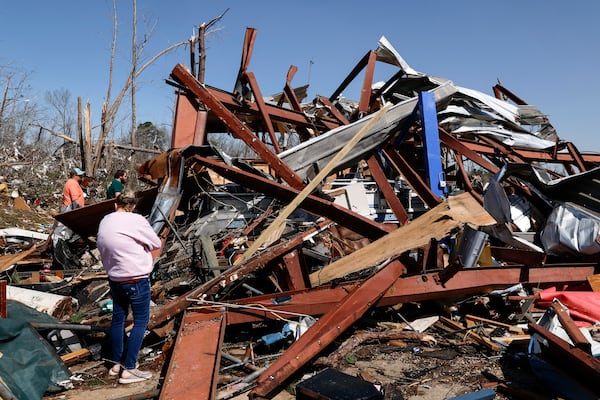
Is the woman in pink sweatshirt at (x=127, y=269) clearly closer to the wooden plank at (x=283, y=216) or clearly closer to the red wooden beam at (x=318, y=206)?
the wooden plank at (x=283, y=216)

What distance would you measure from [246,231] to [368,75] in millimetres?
3754

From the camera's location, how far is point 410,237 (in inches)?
189

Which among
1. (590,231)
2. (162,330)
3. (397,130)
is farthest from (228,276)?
(590,231)

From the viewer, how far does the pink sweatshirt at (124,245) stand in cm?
363

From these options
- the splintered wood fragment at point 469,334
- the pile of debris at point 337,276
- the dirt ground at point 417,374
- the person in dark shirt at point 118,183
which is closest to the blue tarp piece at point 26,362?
the pile of debris at point 337,276

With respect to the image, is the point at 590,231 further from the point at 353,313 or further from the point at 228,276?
the point at 228,276

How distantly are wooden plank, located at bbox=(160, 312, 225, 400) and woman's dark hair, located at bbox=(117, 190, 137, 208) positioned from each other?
1147 mm

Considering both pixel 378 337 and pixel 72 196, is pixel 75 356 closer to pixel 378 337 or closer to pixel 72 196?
pixel 378 337

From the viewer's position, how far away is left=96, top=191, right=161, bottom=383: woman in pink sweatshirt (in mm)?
3643

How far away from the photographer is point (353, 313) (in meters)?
3.99

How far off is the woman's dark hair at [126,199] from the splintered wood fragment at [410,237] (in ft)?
6.74

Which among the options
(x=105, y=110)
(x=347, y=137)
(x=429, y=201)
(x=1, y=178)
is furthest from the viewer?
(x=105, y=110)

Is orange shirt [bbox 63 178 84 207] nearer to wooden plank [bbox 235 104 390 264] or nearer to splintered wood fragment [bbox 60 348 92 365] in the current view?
wooden plank [bbox 235 104 390 264]

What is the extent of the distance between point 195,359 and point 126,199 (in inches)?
54.6
